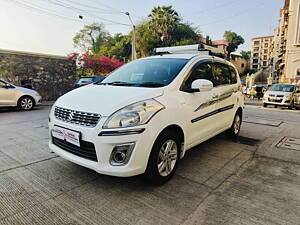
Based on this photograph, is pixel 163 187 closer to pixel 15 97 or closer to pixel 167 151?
A: pixel 167 151

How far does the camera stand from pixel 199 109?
9.24 feet

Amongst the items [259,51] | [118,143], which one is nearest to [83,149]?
[118,143]

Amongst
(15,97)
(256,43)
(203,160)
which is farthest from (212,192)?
(256,43)

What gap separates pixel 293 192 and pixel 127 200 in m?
1.85

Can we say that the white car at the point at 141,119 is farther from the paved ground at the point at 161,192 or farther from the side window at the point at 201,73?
the paved ground at the point at 161,192

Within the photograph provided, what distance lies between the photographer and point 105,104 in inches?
84.9

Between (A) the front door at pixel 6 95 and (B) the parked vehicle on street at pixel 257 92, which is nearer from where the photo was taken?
(A) the front door at pixel 6 95

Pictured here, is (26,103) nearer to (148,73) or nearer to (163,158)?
(148,73)

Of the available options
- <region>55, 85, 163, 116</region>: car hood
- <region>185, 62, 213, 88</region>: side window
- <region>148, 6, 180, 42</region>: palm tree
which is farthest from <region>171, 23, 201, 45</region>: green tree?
<region>55, 85, 163, 116</region>: car hood

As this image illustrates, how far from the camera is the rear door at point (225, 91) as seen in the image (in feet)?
11.2

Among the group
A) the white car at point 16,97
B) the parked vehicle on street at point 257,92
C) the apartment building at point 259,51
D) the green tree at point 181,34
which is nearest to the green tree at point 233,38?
the apartment building at point 259,51

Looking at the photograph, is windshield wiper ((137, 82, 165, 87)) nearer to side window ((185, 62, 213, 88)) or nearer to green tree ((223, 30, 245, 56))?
side window ((185, 62, 213, 88))

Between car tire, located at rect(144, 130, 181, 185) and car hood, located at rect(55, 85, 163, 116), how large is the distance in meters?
0.49

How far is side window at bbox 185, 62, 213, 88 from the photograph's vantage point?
9.14 feet
